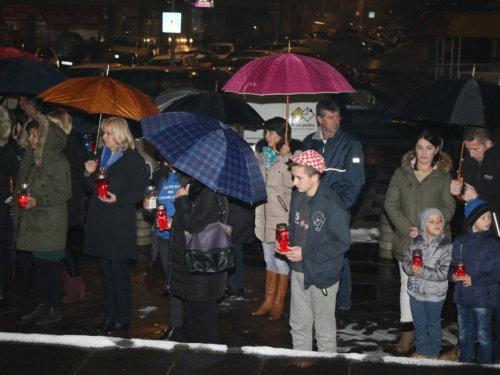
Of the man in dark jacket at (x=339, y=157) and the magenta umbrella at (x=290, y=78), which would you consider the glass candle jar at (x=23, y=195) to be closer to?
the magenta umbrella at (x=290, y=78)

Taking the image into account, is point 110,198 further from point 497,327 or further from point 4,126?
point 497,327

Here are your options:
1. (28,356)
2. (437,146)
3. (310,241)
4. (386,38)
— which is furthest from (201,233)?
(386,38)

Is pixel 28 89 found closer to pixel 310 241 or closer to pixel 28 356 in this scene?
pixel 28 356

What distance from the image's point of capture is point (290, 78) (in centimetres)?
730

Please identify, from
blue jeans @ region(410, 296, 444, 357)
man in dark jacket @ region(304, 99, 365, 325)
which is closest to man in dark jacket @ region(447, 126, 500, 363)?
blue jeans @ region(410, 296, 444, 357)

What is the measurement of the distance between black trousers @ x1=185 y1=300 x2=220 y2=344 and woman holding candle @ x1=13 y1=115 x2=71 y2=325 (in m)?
1.80

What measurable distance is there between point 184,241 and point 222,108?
7.75ft

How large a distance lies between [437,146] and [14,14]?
41535 millimetres

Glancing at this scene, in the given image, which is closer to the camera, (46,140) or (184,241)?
(184,241)

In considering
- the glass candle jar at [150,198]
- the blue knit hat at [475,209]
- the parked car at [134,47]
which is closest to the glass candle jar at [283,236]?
the glass candle jar at [150,198]

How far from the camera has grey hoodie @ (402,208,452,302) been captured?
20.6ft

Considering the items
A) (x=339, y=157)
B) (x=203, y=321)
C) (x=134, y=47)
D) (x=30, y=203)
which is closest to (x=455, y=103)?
(x=339, y=157)

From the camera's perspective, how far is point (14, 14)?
44094 mm

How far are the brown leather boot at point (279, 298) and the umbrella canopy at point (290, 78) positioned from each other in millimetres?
1894
